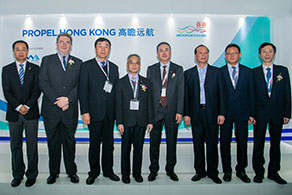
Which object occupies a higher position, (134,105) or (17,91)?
(17,91)

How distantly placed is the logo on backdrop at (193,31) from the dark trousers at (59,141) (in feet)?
8.95

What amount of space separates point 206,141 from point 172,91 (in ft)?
2.80

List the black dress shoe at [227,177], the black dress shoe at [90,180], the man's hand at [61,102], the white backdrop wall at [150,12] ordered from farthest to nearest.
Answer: the white backdrop wall at [150,12], the black dress shoe at [227,177], the black dress shoe at [90,180], the man's hand at [61,102]

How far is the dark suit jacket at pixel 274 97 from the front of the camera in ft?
9.02

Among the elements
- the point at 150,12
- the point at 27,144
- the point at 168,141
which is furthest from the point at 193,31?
the point at 27,144

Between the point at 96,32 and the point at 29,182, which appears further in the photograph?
the point at 96,32

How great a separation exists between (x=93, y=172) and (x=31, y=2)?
3596 mm

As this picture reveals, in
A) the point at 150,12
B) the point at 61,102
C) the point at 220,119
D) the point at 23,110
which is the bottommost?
the point at 220,119

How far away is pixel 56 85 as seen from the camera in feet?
8.65

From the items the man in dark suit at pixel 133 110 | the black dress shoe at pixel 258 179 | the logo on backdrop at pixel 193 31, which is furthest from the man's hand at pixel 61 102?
the black dress shoe at pixel 258 179

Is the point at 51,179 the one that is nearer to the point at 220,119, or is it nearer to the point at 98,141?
the point at 98,141

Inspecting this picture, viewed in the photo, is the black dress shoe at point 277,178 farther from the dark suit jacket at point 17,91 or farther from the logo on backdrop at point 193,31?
the dark suit jacket at point 17,91

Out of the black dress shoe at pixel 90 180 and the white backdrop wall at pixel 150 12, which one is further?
the white backdrop wall at pixel 150 12

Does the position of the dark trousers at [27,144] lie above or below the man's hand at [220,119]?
below
